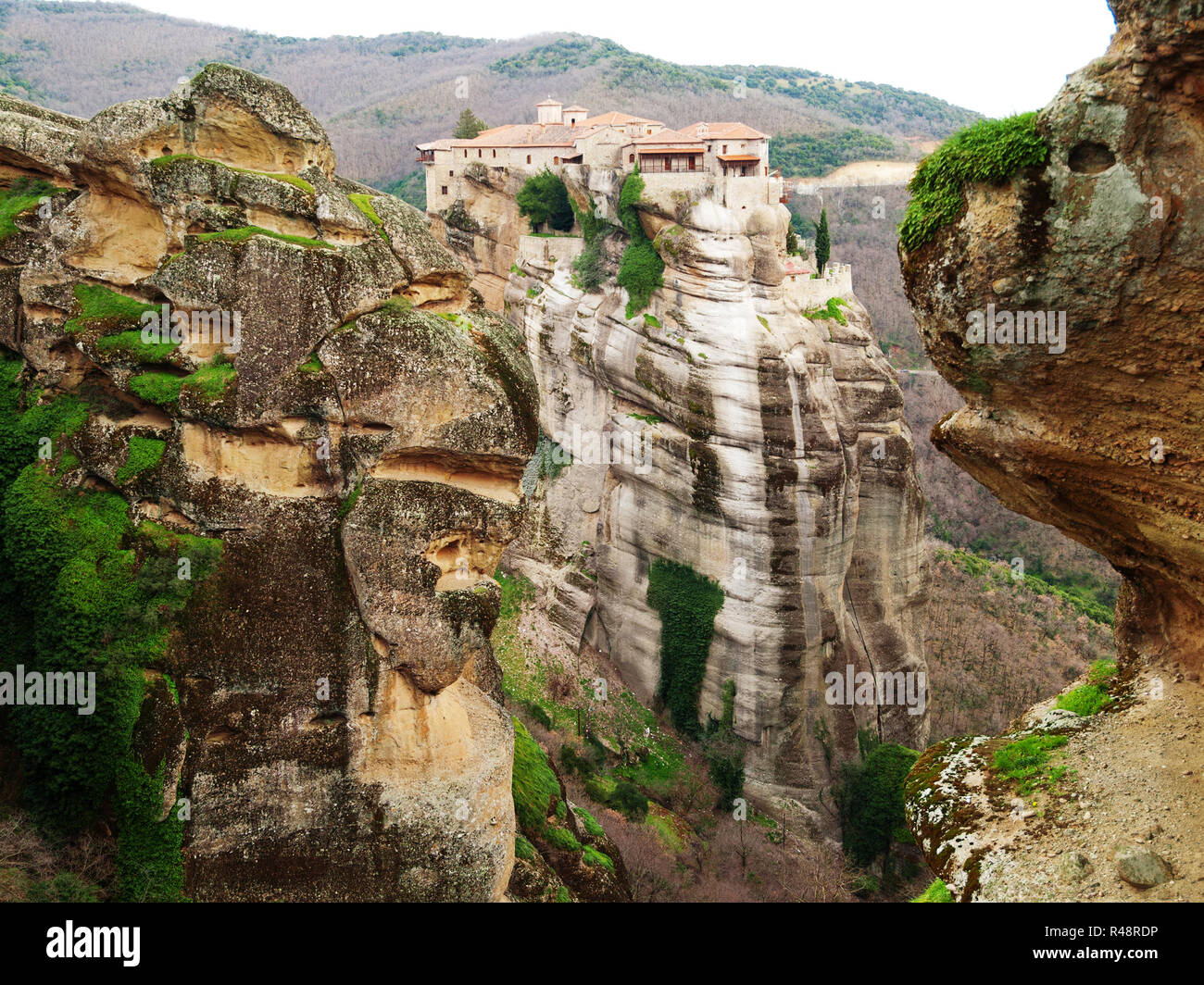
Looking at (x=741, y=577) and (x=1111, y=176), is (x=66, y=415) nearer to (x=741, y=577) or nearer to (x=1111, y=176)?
(x=1111, y=176)

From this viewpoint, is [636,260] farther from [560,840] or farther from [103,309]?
[103,309]

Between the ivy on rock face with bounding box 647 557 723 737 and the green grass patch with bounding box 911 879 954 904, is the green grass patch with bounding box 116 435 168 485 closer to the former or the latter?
the green grass patch with bounding box 911 879 954 904

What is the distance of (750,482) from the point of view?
3228 cm

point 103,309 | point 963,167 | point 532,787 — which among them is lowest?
point 532,787

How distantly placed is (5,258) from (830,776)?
27.3 metres

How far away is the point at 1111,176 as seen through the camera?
616 centimetres

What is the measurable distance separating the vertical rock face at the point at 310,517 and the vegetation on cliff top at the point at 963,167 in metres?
6.87

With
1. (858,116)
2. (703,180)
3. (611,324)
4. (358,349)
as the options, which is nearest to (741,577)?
(611,324)

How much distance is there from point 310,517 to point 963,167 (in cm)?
883

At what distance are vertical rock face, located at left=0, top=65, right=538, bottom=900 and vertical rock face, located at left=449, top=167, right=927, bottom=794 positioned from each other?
19.4 meters

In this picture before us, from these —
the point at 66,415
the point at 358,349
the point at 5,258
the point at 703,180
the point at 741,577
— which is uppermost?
the point at 703,180

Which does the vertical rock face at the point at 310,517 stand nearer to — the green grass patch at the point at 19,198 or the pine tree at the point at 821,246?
the green grass patch at the point at 19,198

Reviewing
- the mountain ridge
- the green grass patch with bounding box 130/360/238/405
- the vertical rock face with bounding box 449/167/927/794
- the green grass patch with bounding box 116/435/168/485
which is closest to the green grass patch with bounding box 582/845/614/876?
the green grass patch with bounding box 116/435/168/485

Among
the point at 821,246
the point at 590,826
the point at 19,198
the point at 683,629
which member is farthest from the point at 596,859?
the point at 821,246
